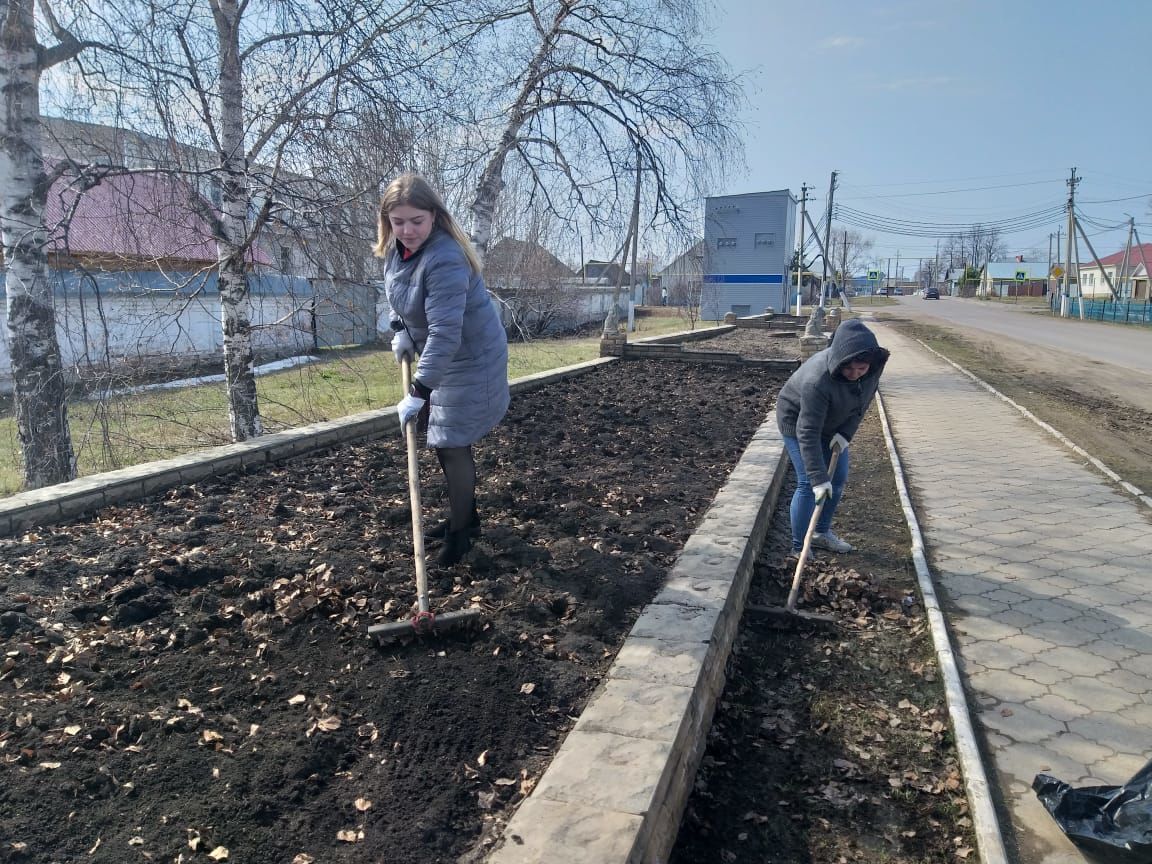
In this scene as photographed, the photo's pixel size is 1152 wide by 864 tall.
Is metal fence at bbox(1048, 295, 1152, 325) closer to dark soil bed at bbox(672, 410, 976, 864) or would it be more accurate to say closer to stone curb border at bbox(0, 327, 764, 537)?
dark soil bed at bbox(672, 410, 976, 864)

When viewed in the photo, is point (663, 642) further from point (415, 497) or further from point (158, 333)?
point (158, 333)

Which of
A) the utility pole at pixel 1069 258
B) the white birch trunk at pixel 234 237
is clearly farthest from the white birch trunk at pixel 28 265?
the utility pole at pixel 1069 258

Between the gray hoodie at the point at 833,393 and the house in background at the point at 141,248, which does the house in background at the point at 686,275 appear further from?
the gray hoodie at the point at 833,393

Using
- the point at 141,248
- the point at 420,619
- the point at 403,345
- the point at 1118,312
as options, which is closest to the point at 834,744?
the point at 420,619

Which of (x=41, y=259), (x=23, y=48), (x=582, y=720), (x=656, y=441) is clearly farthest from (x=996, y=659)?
(x=23, y=48)

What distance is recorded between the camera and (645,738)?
88.4 inches

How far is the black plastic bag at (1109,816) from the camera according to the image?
6.88 feet

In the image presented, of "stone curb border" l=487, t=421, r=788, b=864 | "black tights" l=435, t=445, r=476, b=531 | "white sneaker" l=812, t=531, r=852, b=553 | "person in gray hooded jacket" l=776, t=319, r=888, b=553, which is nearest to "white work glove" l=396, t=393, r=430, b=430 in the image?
"black tights" l=435, t=445, r=476, b=531

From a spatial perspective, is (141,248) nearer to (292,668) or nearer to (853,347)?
(292,668)

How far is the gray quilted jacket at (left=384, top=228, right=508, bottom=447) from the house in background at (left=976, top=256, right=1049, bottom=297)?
301ft

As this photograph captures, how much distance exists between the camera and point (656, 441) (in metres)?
6.87

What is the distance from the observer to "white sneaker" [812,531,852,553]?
480 cm

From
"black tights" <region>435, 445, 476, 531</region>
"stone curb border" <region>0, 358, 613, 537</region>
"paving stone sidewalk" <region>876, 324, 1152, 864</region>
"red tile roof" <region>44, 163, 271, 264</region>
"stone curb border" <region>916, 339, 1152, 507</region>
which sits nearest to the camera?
"paving stone sidewalk" <region>876, 324, 1152, 864</region>

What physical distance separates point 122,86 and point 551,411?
472 centimetres
